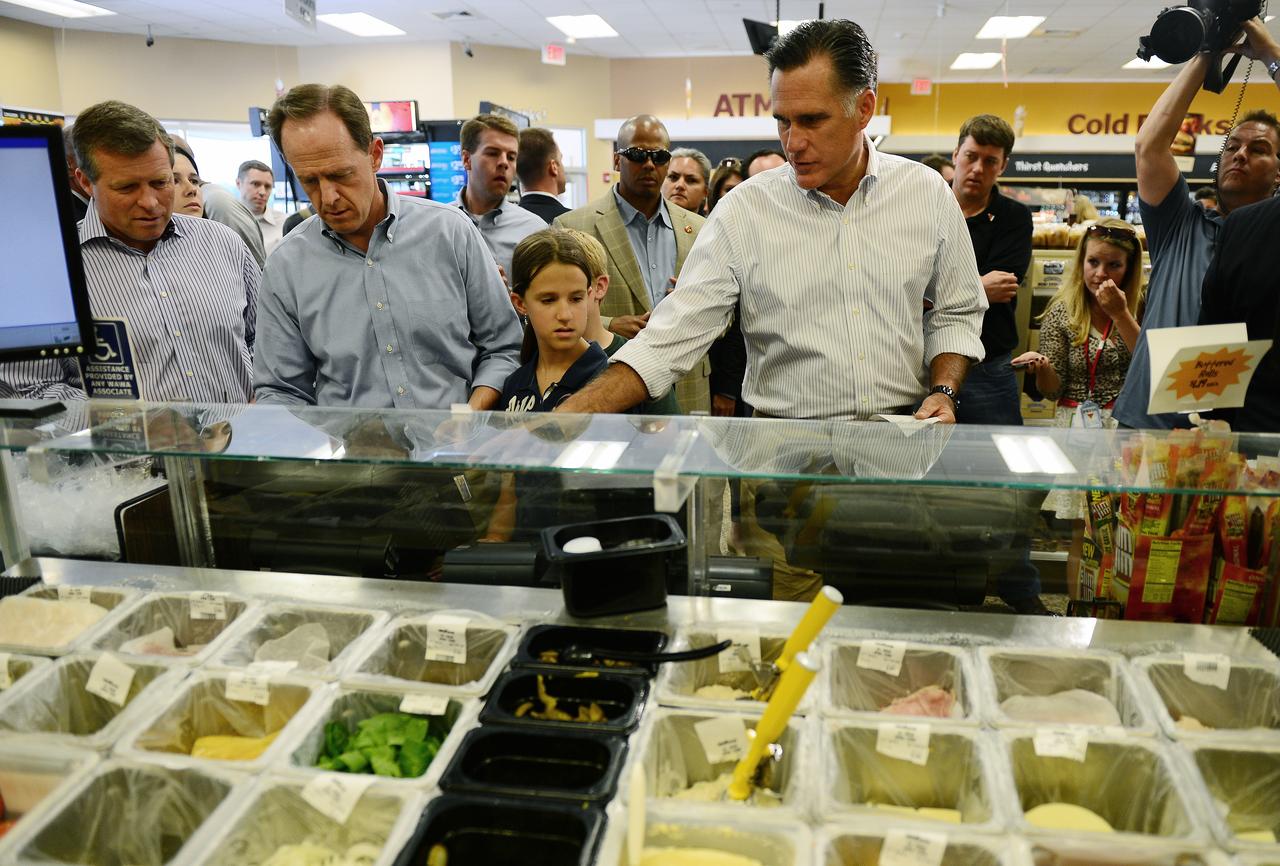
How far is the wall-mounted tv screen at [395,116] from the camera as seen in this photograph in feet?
29.9

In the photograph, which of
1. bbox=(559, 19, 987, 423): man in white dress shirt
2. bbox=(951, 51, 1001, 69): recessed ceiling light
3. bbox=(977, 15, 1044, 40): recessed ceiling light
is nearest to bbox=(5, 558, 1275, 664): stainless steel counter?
bbox=(559, 19, 987, 423): man in white dress shirt

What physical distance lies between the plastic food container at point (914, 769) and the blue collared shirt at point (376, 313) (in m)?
1.50

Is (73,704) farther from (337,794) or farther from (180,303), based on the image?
(180,303)

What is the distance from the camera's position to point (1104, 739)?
1.26 meters

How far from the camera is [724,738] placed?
131 centimetres

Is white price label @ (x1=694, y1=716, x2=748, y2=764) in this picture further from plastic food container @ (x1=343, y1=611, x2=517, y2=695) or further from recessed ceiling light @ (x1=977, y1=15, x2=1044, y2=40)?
recessed ceiling light @ (x1=977, y1=15, x2=1044, y2=40)

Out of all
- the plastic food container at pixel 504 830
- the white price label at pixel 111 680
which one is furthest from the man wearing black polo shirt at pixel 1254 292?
the white price label at pixel 111 680

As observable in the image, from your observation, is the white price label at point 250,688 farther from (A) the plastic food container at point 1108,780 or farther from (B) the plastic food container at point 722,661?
(A) the plastic food container at point 1108,780

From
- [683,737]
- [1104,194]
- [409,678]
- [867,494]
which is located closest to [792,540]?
[867,494]

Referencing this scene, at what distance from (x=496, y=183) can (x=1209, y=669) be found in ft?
11.7

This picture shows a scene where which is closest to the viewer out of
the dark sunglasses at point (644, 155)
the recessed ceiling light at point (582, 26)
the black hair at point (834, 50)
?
the black hair at point (834, 50)

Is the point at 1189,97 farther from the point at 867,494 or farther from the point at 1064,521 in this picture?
the point at 867,494

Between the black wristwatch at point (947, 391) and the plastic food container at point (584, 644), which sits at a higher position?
the black wristwatch at point (947, 391)

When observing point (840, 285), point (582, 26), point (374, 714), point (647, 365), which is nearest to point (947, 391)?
point (840, 285)
